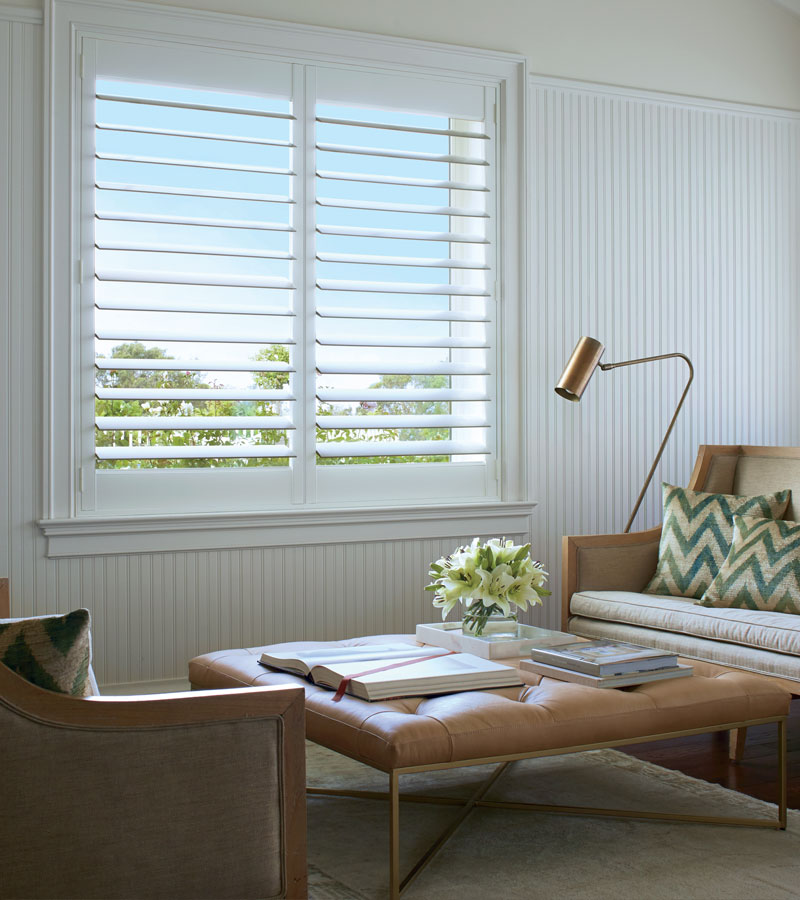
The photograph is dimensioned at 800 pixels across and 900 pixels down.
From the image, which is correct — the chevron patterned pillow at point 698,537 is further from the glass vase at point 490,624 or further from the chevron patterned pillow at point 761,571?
the glass vase at point 490,624

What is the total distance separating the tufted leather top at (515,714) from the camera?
2.10m

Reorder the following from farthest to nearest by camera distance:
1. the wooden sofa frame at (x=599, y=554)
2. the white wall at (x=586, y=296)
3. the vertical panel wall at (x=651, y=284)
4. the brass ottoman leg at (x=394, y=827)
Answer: the vertical panel wall at (x=651, y=284), the wooden sofa frame at (x=599, y=554), the white wall at (x=586, y=296), the brass ottoman leg at (x=394, y=827)

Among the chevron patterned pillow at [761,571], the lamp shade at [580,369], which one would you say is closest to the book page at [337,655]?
the chevron patterned pillow at [761,571]

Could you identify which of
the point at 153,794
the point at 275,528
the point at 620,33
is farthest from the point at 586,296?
the point at 153,794

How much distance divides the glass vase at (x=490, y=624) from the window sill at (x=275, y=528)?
3.71ft

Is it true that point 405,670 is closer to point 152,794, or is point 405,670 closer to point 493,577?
point 493,577

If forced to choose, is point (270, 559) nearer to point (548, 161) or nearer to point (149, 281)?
point (149, 281)

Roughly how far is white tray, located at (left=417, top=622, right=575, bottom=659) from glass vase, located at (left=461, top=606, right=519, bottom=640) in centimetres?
2

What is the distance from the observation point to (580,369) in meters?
3.97

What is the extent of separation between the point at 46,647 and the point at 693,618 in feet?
7.51

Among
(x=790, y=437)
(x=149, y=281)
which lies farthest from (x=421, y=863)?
(x=790, y=437)

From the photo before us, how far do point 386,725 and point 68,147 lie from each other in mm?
2472

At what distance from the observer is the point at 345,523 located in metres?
3.98


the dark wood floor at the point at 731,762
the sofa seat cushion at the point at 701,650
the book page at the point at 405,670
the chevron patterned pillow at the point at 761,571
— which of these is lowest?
the dark wood floor at the point at 731,762
